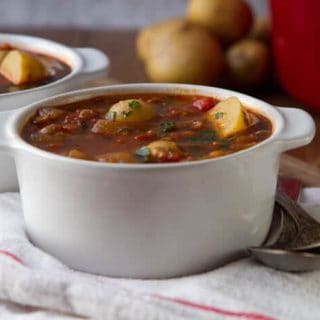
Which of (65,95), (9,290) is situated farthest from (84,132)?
(9,290)

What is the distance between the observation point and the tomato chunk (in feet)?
4.30

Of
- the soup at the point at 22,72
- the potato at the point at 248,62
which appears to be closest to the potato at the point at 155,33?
the potato at the point at 248,62

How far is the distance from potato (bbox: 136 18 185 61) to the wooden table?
6 cm

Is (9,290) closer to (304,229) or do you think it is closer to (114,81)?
(304,229)

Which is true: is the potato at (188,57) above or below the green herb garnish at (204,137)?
below

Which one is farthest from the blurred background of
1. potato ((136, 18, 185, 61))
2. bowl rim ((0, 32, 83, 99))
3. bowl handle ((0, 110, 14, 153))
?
bowl handle ((0, 110, 14, 153))

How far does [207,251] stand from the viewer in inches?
45.3

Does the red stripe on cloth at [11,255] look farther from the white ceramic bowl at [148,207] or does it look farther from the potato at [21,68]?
the potato at [21,68]

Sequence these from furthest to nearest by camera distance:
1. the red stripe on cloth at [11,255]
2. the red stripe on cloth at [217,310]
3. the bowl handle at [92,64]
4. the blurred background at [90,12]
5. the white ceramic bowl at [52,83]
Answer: the blurred background at [90,12] → the bowl handle at [92,64] → the white ceramic bowl at [52,83] → the red stripe on cloth at [11,255] → the red stripe on cloth at [217,310]

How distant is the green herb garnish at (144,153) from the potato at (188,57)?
2.59ft

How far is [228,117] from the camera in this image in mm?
1246

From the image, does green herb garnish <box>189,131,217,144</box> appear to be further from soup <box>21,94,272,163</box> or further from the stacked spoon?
the stacked spoon

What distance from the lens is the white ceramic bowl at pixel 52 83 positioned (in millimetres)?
1379

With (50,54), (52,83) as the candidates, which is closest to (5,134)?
(52,83)
